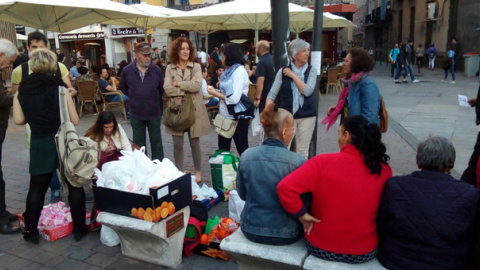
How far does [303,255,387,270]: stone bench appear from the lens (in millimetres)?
2258

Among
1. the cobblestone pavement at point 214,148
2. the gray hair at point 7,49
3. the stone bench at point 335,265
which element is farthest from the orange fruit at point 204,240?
the gray hair at point 7,49

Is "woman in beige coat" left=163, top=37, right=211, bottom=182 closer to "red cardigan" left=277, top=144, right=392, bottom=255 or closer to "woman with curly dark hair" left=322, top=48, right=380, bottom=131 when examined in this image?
"woman with curly dark hair" left=322, top=48, right=380, bottom=131

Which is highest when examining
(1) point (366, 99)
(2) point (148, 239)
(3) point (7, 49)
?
(3) point (7, 49)

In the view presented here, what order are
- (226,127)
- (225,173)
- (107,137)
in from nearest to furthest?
(107,137)
(225,173)
(226,127)

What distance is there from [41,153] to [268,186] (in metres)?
2.20

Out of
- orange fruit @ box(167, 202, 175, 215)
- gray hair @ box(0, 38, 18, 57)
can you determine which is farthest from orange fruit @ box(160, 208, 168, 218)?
gray hair @ box(0, 38, 18, 57)

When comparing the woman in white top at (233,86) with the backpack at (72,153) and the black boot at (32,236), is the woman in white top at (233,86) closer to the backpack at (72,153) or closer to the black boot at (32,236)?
the backpack at (72,153)

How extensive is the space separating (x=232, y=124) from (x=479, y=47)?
18831mm

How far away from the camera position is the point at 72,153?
11.3 feet

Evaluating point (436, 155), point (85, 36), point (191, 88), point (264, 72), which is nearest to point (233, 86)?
point (191, 88)

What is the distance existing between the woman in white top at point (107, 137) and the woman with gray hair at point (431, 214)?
2.96 meters

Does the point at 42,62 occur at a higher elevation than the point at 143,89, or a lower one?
higher

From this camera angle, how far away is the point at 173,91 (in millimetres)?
4762

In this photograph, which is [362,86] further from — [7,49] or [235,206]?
[7,49]
